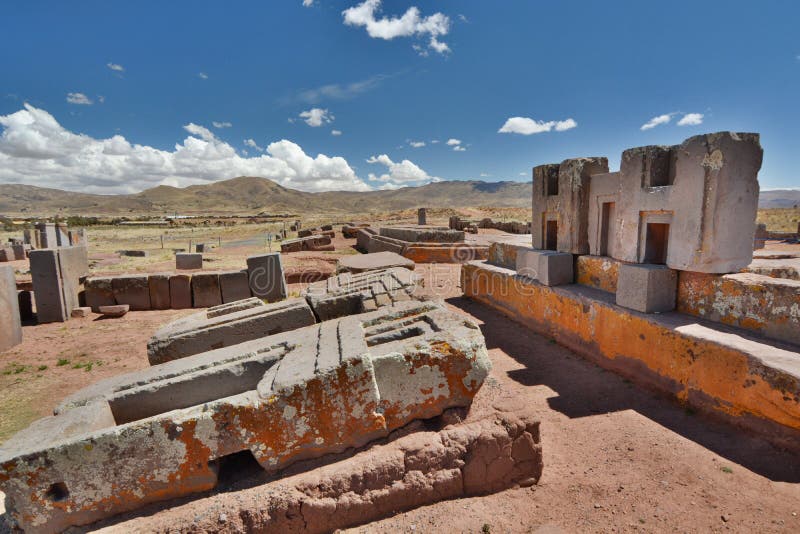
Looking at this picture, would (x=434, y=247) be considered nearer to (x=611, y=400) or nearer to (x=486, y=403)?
(x=611, y=400)

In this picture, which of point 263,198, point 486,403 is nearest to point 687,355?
point 486,403

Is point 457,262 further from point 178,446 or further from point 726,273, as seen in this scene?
point 178,446

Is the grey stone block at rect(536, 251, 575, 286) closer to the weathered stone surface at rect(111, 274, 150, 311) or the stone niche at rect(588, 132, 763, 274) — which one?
the stone niche at rect(588, 132, 763, 274)

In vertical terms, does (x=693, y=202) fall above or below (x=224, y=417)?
above

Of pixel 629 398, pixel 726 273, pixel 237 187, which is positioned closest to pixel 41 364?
pixel 629 398

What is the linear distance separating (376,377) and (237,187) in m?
178

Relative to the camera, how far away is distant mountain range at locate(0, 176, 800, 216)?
410ft

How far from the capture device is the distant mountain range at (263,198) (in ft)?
410

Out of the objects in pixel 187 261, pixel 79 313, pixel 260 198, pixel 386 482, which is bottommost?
pixel 79 313

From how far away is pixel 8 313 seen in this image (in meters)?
6.28

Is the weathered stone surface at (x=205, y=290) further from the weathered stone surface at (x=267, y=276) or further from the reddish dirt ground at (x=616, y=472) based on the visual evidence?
the reddish dirt ground at (x=616, y=472)

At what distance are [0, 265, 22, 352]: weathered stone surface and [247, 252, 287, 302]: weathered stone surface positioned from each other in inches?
143

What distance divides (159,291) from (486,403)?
25.0 ft

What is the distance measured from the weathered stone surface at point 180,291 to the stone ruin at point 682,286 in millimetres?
6842
